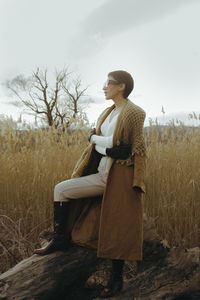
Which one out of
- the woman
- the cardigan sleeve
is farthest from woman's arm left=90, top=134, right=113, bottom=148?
the cardigan sleeve

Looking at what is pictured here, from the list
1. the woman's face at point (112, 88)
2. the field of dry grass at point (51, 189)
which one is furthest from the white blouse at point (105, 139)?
the field of dry grass at point (51, 189)

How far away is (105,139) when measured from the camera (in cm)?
168

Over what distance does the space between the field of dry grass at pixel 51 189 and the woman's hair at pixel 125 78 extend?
1060 millimetres

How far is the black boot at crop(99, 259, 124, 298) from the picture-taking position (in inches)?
68.7

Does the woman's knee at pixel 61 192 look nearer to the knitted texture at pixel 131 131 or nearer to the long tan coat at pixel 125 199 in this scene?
the long tan coat at pixel 125 199

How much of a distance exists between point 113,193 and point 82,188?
7.5 inches

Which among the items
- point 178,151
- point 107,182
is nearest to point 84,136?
point 178,151

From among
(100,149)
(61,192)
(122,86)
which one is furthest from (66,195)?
(122,86)

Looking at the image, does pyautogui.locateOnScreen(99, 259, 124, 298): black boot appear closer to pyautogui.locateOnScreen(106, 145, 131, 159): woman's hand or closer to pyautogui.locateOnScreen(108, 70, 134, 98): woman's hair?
pyautogui.locateOnScreen(106, 145, 131, 159): woman's hand

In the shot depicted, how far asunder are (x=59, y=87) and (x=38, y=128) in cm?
1361

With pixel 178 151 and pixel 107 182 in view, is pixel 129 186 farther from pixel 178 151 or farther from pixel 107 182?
pixel 178 151

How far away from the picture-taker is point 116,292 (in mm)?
1770

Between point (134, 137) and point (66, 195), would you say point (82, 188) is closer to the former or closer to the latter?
point (66, 195)

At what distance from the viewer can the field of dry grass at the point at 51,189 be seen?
2392 mm
